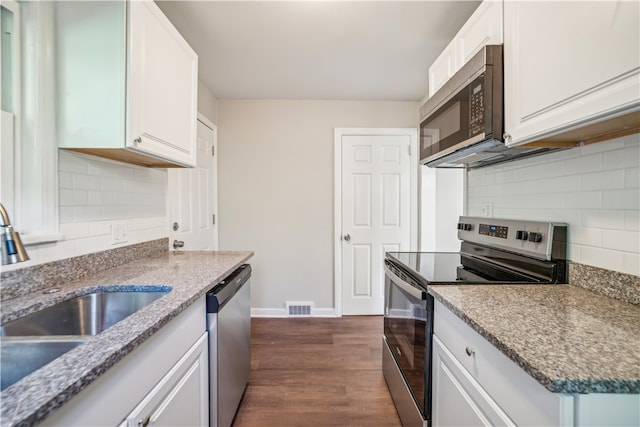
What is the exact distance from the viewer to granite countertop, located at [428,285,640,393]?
0.56 metres

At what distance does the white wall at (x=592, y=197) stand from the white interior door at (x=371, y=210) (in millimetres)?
1548

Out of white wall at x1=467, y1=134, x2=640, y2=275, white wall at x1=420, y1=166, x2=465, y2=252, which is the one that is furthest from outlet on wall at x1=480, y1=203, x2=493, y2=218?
white wall at x1=420, y1=166, x2=465, y2=252

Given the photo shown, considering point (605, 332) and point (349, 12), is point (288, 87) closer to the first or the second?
point (349, 12)

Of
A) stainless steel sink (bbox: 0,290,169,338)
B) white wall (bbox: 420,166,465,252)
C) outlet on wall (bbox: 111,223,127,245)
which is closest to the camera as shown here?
stainless steel sink (bbox: 0,290,169,338)

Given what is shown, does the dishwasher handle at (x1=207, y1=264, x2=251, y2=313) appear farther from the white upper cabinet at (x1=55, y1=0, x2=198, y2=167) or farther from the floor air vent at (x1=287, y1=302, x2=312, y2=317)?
the floor air vent at (x1=287, y1=302, x2=312, y2=317)

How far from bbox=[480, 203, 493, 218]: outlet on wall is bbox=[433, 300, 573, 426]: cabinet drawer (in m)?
0.99

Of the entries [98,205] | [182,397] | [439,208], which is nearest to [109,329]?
[182,397]

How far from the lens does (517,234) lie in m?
1.40

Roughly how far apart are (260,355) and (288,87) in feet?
7.88

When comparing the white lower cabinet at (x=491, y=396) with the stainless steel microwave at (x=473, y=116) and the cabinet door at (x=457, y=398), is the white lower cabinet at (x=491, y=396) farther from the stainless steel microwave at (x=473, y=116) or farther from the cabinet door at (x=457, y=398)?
the stainless steel microwave at (x=473, y=116)

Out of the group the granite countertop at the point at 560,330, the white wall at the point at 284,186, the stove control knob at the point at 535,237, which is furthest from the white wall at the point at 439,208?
the granite countertop at the point at 560,330

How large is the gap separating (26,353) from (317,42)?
7.01ft

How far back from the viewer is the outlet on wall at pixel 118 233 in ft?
4.97

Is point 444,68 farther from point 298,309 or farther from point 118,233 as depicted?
point 298,309
